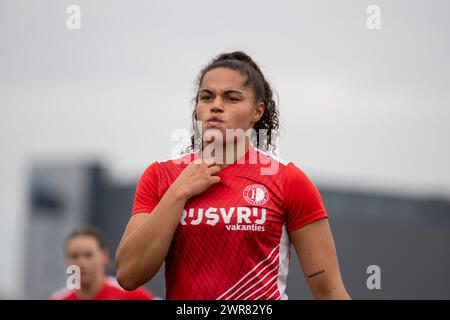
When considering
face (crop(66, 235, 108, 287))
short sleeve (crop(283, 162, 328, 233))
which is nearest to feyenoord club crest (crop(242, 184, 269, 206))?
short sleeve (crop(283, 162, 328, 233))

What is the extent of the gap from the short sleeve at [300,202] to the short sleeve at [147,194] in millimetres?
736

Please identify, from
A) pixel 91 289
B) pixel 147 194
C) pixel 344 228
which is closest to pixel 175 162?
pixel 147 194

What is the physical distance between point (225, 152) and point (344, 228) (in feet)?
158

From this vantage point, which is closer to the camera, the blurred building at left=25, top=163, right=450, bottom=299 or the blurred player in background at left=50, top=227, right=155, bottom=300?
the blurred player in background at left=50, top=227, right=155, bottom=300

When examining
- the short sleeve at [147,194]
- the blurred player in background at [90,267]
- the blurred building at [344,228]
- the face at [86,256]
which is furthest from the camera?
the blurred building at [344,228]

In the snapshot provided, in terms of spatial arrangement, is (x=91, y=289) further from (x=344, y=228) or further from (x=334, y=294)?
(x=344, y=228)

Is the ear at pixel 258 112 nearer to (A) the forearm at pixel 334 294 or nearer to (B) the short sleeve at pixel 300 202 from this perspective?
(B) the short sleeve at pixel 300 202

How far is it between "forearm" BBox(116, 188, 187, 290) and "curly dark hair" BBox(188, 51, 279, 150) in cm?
84

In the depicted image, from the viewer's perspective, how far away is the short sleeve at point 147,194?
18.3 ft

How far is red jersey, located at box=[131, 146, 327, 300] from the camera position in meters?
5.36

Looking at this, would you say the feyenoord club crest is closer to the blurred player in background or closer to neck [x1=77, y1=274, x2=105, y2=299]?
the blurred player in background

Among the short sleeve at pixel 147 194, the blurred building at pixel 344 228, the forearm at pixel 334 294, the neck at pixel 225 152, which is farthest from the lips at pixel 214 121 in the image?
the blurred building at pixel 344 228
